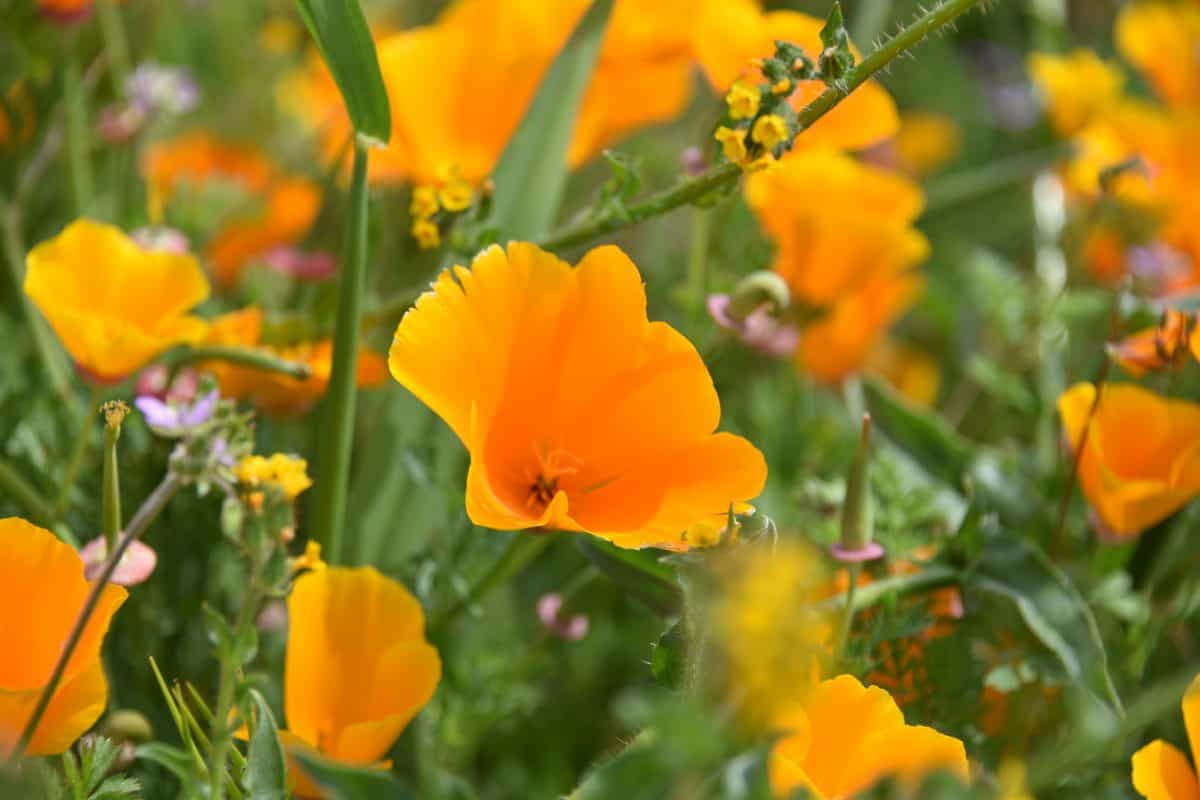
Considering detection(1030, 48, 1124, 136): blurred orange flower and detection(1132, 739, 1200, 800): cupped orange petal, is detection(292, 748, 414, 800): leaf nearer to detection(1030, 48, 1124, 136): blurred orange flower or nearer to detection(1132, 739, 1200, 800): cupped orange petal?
detection(1132, 739, 1200, 800): cupped orange petal

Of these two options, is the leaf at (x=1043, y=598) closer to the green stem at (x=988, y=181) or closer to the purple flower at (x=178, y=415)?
the purple flower at (x=178, y=415)

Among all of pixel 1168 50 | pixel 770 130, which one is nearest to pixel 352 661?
pixel 770 130

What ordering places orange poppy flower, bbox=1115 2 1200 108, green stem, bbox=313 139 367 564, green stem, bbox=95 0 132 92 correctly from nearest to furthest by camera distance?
green stem, bbox=313 139 367 564, green stem, bbox=95 0 132 92, orange poppy flower, bbox=1115 2 1200 108

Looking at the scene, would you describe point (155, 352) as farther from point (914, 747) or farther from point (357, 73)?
point (914, 747)

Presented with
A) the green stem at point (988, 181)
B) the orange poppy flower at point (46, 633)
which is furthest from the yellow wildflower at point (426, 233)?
the green stem at point (988, 181)

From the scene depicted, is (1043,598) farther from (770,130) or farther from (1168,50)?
(1168,50)

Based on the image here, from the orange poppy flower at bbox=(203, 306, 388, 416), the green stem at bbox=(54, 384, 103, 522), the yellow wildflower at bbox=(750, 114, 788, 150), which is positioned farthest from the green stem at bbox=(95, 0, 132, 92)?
the yellow wildflower at bbox=(750, 114, 788, 150)
